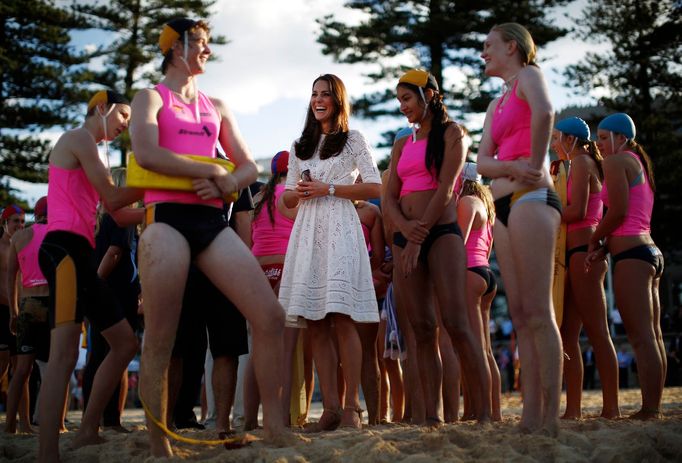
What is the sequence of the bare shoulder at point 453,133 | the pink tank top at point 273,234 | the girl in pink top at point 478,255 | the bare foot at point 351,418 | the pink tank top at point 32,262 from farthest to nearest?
the pink tank top at point 32,262, the pink tank top at point 273,234, the girl in pink top at point 478,255, the bare foot at point 351,418, the bare shoulder at point 453,133

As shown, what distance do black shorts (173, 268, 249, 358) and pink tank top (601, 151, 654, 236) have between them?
2849mm

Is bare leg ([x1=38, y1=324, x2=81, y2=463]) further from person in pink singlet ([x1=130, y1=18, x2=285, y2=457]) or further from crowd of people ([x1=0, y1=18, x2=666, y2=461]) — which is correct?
person in pink singlet ([x1=130, y1=18, x2=285, y2=457])

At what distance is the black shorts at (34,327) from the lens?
7.38 m

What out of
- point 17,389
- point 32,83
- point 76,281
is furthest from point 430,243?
point 32,83

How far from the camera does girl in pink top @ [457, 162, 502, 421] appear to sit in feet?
21.6

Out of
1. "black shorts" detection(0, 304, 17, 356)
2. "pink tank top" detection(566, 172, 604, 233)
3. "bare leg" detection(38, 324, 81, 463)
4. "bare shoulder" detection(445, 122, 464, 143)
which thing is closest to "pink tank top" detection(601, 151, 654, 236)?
"pink tank top" detection(566, 172, 604, 233)

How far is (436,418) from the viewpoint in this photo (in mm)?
5426

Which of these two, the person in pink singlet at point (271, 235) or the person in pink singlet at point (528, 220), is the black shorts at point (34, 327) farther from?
the person in pink singlet at point (528, 220)

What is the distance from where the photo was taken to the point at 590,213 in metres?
6.80

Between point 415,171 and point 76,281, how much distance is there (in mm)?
2291

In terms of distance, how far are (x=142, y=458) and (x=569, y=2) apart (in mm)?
29065

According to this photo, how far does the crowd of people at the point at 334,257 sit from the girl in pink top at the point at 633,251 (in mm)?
14

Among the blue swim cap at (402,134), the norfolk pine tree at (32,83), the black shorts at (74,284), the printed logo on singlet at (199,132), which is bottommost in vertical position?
the black shorts at (74,284)

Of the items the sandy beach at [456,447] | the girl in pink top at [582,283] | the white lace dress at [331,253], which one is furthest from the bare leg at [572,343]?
the white lace dress at [331,253]
